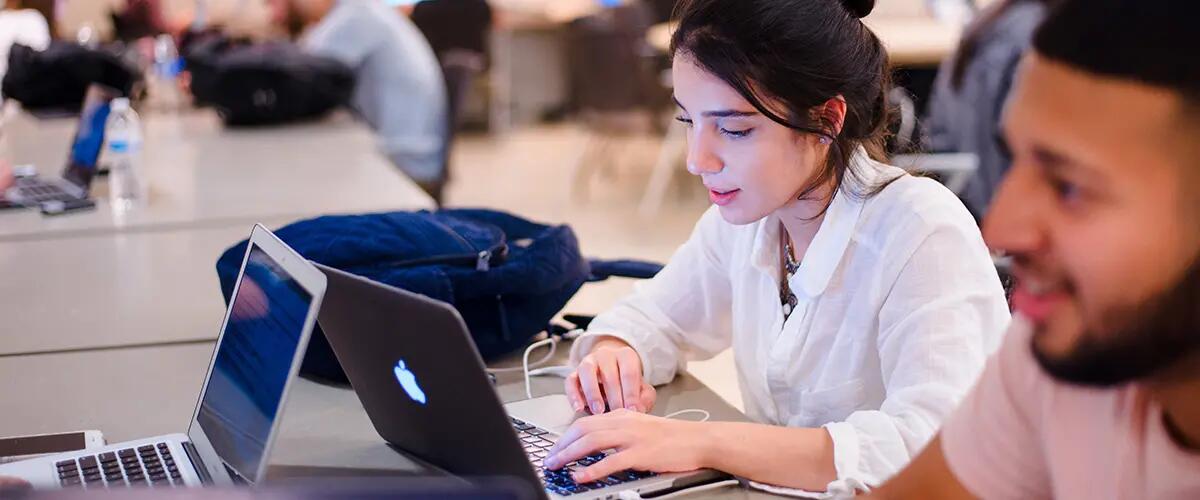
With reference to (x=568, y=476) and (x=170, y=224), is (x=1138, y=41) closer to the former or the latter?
(x=568, y=476)

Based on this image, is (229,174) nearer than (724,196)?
No

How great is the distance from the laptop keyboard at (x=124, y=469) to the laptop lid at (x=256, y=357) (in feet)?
0.12

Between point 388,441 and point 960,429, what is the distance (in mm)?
605

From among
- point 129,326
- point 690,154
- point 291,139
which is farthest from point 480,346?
point 291,139

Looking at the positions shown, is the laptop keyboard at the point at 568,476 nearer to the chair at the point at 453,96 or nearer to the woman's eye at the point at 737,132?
the woman's eye at the point at 737,132

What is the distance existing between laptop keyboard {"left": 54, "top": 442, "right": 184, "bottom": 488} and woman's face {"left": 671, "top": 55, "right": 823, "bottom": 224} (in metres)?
0.59

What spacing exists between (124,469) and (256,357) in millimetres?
220

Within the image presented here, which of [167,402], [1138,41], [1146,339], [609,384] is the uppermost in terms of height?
[1138,41]

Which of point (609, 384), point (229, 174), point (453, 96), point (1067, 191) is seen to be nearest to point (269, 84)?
point (453, 96)

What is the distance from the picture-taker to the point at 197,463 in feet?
4.03

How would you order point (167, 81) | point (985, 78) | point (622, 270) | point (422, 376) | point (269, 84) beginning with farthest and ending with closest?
1. point (167, 81)
2. point (269, 84)
3. point (985, 78)
4. point (622, 270)
5. point (422, 376)

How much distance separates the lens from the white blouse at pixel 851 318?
1204 mm

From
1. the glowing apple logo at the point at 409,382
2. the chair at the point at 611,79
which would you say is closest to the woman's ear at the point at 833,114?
the glowing apple logo at the point at 409,382

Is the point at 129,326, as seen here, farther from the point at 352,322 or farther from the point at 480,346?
the point at 352,322
